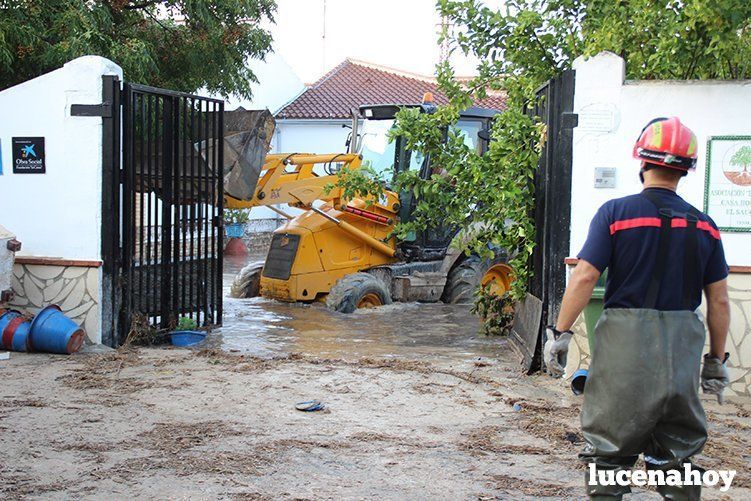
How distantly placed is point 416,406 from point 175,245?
4.29 meters

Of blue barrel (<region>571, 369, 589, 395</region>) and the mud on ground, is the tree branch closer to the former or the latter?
the mud on ground

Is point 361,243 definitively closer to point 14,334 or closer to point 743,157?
point 14,334

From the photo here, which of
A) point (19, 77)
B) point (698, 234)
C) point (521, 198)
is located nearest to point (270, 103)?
point (19, 77)

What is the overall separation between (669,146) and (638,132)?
3805 millimetres

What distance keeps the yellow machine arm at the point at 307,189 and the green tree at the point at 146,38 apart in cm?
233

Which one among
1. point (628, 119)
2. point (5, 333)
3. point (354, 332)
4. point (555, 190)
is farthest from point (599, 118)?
point (5, 333)

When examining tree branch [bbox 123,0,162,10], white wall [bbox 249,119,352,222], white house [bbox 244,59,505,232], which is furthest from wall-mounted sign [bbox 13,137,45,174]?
white wall [bbox 249,119,352,222]

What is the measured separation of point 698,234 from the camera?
403 centimetres

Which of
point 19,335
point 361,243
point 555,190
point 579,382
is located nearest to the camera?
point 579,382

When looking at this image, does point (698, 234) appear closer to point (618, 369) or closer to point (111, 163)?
point (618, 369)

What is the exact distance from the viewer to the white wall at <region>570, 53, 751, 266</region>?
7.48 metres

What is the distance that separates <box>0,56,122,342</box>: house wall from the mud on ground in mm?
853

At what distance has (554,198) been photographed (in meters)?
8.12
